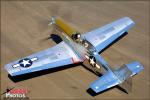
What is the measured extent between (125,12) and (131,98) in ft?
32.1

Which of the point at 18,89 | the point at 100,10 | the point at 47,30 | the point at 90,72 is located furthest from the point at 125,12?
the point at 18,89

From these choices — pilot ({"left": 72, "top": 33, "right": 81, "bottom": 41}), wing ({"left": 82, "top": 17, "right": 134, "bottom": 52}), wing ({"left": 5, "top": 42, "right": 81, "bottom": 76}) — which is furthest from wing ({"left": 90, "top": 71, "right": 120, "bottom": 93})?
pilot ({"left": 72, "top": 33, "right": 81, "bottom": 41})

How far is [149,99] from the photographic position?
1753cm

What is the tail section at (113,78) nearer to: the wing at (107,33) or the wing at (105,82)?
the wing at (105,82)

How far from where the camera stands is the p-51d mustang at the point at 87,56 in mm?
17447

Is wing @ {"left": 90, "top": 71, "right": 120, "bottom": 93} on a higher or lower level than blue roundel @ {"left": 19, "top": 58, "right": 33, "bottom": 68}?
lower

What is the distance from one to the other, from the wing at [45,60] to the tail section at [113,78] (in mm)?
2623

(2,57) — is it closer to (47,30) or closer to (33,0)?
(47,30)

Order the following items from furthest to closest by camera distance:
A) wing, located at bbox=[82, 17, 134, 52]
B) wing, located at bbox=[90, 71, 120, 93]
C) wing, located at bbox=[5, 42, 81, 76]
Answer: wing, located at bbox=[82, 17, 134, 52]
wing, located at bbox=[5, 42, 81, 76]
wing, located at bbox=[90, 71, 120, 93]

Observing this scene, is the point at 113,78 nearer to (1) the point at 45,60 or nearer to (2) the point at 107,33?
(1) the point at 45,60

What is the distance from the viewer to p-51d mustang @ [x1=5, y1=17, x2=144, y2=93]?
17447mm

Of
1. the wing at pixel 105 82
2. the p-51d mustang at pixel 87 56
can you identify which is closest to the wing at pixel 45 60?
the p-51d mustang at pixel 87 56

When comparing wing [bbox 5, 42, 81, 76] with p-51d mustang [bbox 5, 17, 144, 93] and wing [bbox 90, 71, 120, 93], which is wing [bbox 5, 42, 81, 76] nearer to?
p-51d mustang [bbox 5, 17, 144, 93]

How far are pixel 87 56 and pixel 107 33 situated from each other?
11.0ft
